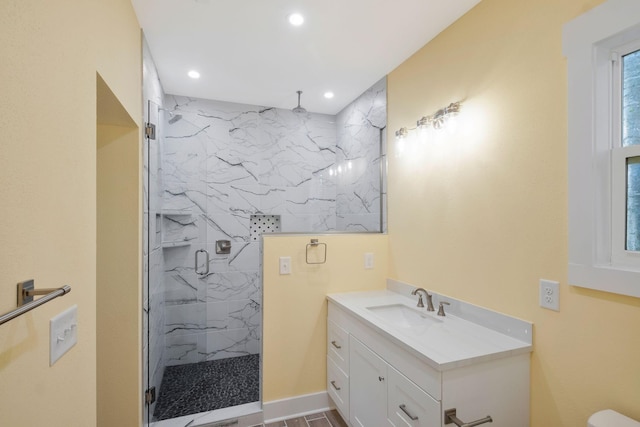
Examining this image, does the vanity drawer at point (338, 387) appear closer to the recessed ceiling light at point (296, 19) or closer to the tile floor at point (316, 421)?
the tile floor at point (316, 421)

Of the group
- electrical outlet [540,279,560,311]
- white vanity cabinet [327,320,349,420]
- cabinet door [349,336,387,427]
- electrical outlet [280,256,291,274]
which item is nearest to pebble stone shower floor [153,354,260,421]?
white vanity cabinet [327,320,349,420]

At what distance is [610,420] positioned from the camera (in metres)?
1.06

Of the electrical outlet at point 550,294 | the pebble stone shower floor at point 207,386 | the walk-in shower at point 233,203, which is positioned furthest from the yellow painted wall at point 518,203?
the pebble stone shower floor at point 207,386

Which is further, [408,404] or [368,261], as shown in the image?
[368,261]

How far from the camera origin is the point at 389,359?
1.60 meters

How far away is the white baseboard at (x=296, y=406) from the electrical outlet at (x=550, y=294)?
170 cm

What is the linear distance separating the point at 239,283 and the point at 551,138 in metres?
2.85

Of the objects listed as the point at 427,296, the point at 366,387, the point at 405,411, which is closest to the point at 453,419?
the point at 405,411

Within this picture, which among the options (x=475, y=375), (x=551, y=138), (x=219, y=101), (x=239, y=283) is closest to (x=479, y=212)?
(x=551, y=138)

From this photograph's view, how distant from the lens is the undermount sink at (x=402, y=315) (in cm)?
194

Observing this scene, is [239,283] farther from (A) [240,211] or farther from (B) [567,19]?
(B) [567,19]

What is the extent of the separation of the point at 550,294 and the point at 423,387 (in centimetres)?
69

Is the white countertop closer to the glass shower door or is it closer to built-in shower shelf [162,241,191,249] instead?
the glass shower door

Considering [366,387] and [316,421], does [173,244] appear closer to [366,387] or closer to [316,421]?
[316,421]
